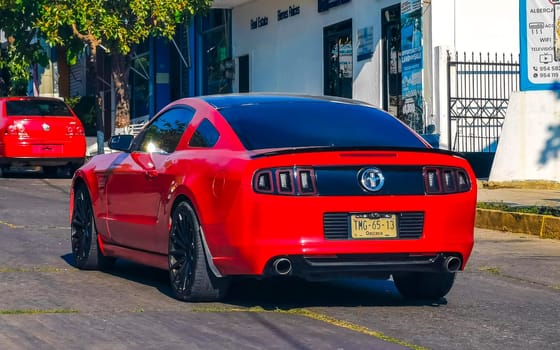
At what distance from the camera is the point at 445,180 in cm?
822

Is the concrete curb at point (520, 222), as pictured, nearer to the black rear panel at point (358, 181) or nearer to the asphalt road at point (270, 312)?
the asphalt road at point (270, 312)

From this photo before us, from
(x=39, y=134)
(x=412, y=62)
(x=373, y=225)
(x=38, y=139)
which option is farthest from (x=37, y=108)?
(x=373, y=225)

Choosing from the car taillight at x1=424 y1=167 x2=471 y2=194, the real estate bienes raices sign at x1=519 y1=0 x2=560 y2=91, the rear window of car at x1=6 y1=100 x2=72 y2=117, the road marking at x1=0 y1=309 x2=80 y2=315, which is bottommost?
the road marking at x1=0 y1=309 x2=80 y2=315

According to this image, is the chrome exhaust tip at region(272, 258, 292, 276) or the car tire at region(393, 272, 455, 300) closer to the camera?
the chrome exhaust tip at region(272, 258, 292, 276)

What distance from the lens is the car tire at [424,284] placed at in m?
8.75

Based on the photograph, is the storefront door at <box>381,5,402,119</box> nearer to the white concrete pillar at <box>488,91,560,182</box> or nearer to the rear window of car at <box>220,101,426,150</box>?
the white concrete pillar at <box>488,91,560,182</box>

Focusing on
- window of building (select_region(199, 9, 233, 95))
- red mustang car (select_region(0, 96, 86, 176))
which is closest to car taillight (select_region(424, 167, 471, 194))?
red mustang car (select_region(0, 96, 86, 176))

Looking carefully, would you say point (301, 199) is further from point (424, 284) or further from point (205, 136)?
point (424, 284)

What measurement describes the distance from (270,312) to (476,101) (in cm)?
1648

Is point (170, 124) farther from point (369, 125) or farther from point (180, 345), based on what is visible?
point (180, 345)

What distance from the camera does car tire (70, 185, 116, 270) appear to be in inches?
405

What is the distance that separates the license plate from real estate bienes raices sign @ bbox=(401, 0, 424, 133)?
16528mm

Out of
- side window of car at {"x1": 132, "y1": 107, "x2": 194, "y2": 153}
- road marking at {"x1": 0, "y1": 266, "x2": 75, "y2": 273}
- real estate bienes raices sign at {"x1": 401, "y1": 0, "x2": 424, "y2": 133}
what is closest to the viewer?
side window of car at {"x1": 132, "y1": 107, "x2": 194, "y2": 153}

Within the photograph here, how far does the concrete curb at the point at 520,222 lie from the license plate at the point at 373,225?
20.0 feet
